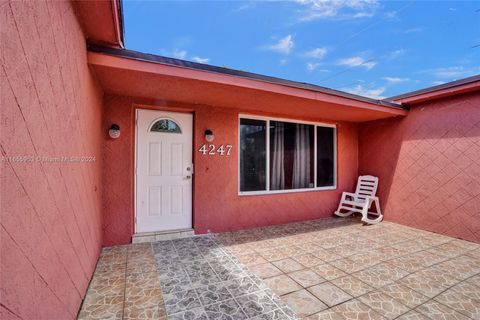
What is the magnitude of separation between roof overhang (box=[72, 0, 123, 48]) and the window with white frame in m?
2.50

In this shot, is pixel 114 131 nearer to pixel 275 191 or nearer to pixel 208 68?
pixel 208 68

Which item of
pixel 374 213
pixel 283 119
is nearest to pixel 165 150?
pixel 283 119

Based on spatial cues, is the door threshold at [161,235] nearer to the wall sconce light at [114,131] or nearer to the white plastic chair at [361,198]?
the wall sconce light at [114,131]

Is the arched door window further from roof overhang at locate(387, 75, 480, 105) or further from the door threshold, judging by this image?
roof overhang at locate(387, 75, 480, 105)

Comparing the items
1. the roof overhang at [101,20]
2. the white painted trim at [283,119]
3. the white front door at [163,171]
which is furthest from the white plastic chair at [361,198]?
the roof overhang at [101,20]

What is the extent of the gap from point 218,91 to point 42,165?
7.72 ft

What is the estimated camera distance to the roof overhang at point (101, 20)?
1.87m

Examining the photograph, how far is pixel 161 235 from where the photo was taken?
3.66 metres

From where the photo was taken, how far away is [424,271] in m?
2.72

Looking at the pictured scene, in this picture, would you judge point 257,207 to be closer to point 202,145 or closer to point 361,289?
point 202,145

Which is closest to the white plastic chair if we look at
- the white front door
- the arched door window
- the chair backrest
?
the chair backrest

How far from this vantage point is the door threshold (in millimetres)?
3541

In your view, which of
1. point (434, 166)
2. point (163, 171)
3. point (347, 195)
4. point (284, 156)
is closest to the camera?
point (163, 171)

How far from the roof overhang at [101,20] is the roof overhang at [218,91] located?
127mm
